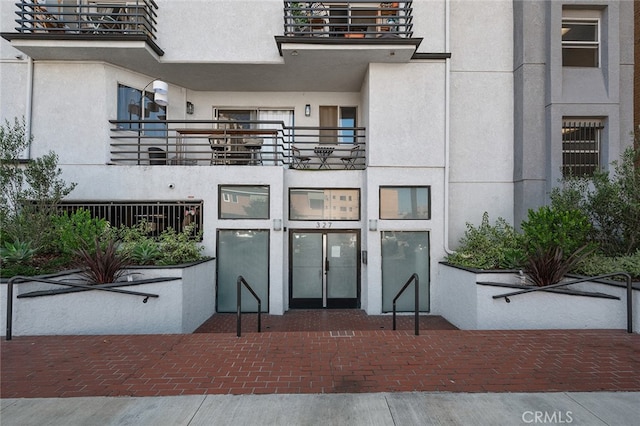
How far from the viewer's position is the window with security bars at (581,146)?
8.51 m

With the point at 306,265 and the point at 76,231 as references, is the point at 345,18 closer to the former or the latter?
the point at 306,265

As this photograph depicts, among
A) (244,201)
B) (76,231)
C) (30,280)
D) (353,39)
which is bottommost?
(30,280)

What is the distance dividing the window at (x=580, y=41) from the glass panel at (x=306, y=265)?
317 inches

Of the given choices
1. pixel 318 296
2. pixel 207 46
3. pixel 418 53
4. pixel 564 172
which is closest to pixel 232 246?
pixel 318 296

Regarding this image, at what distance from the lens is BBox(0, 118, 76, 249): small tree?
6770mm

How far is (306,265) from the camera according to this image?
8.73 m

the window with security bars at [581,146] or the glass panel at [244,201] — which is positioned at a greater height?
the window with security bars at [581,146]

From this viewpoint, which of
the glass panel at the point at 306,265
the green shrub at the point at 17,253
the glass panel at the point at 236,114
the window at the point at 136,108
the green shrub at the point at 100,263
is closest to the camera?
the green shrub at the point at 100,263

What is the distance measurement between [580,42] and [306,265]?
30.1ft

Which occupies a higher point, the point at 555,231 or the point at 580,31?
the point at 580,31

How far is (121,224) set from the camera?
8055mm

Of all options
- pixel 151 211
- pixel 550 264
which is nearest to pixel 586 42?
pixel 550 264

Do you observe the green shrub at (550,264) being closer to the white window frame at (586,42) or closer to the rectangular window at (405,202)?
the rectangular window at (405,202)

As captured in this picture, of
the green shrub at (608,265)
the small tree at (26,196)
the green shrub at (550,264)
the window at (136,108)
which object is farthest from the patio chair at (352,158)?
the small tree at (26,196)
